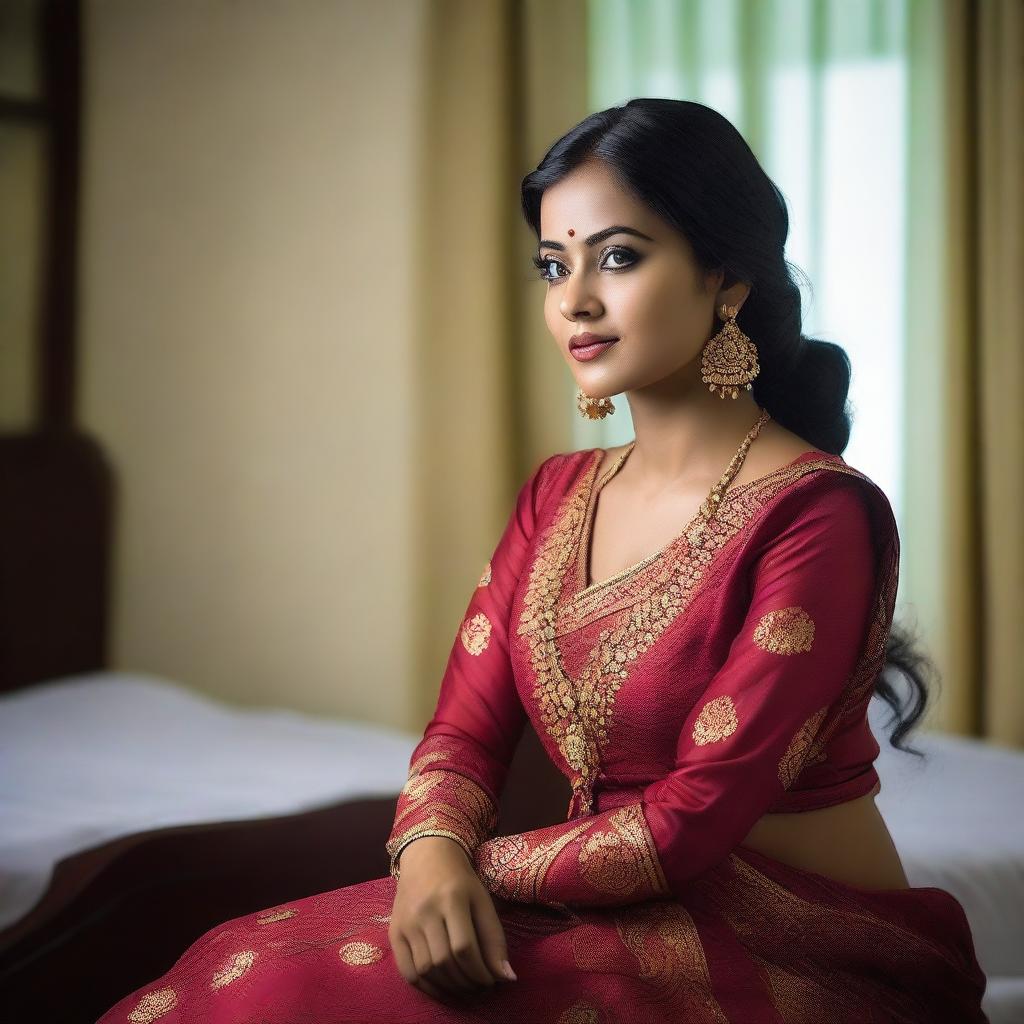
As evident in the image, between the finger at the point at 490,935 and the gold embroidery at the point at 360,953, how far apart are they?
0.09m

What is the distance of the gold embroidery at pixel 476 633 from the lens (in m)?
1.26

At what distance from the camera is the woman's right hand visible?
0.97 m

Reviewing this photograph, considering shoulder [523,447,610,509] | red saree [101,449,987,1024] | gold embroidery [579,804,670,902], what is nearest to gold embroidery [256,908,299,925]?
red saree [101,449,987,1024]

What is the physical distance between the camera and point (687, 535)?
114 centimetres

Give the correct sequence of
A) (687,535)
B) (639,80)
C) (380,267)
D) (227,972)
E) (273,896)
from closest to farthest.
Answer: (227,972), (687,535), (273,896), (639,80), (380,267)

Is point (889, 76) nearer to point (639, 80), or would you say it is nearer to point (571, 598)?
point (639, 80)

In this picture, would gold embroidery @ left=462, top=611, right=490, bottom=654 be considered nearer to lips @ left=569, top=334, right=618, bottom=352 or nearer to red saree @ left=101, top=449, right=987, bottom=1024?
red saree @ left=101, top=449, right=987, bottom=1024

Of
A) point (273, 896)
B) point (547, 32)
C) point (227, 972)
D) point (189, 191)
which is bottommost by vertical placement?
point (273, 896)

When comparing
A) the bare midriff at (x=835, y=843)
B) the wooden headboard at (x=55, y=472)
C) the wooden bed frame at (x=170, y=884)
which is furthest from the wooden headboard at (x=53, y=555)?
the bare midriff at (x=835, y=843)

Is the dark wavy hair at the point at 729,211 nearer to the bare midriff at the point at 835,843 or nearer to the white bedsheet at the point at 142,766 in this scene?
the bare midriff at the point at 835,843

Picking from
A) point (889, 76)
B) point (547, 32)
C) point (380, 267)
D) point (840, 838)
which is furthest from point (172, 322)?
point (840, 838)

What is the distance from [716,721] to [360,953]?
339 mm

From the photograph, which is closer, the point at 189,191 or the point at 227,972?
the point at 227,972

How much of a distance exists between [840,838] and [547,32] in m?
2.31
